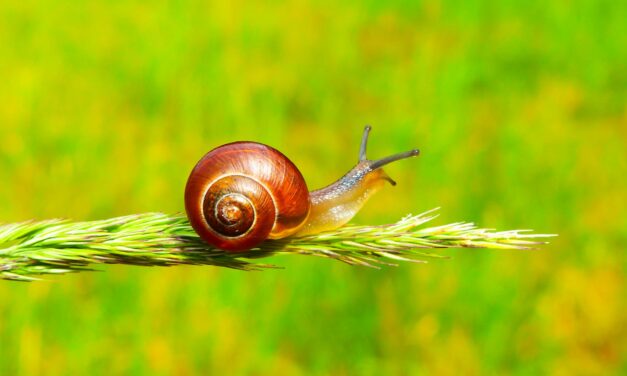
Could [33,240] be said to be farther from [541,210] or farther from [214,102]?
[214,102]

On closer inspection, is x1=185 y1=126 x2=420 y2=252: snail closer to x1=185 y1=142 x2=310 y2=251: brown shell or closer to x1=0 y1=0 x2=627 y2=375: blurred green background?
x1=185 y1=142 x2=310 y2=251: brown shell

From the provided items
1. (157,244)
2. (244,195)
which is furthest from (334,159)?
Result: (157,244)

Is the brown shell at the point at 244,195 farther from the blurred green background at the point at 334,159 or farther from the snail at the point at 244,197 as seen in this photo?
the blurred green background at the point at 334,159

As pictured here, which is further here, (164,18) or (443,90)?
(164,18)

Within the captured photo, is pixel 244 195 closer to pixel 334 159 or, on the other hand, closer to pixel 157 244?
pixel 157 244

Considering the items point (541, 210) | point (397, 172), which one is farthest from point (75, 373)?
point (541, 210)

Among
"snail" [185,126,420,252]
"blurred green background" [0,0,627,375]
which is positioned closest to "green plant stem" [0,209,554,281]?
"snail" [185,126,420,252]

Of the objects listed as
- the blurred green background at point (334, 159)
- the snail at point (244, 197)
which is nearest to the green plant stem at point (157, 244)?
the snail at point (244, 197)
